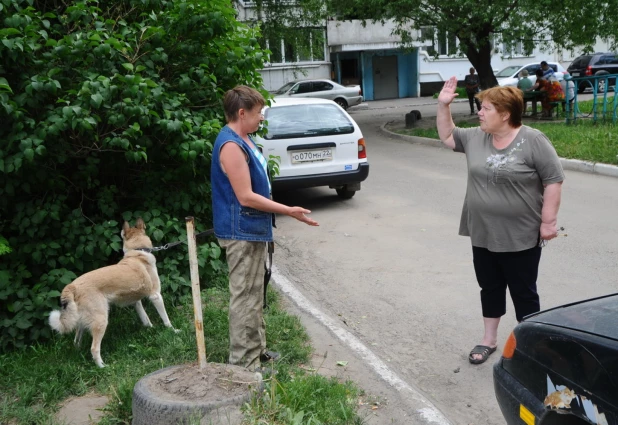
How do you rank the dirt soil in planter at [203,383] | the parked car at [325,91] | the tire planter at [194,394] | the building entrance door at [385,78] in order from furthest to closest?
the building entrance door at [385,78], the parked car at [325,91], the dirt soil in planter at [203,383], the tire planter at [194,394]

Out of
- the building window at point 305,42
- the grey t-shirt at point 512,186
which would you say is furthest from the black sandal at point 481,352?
the building window at point 305,42

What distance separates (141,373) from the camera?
451 centimetres

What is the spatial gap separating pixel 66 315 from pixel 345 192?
6666 millimetres

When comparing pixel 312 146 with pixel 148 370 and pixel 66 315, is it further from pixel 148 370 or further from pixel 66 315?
pixel 148 370

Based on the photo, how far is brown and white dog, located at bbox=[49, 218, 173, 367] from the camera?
472 centimetres

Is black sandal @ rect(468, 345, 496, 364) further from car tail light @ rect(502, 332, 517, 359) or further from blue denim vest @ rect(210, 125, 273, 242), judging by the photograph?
blue denim vest @ rect(210, 125, 273, 242)

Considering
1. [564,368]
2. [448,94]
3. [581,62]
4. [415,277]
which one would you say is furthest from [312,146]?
[581,62]

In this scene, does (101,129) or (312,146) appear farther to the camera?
(312,146)

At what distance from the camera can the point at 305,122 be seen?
10383 mm

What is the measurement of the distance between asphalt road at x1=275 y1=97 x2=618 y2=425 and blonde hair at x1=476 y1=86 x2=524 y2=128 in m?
1.75

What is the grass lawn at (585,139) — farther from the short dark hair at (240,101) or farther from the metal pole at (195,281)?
the metal pole at (195,281)

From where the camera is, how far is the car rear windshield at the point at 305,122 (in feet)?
33.3

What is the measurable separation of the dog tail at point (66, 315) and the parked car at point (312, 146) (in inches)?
216

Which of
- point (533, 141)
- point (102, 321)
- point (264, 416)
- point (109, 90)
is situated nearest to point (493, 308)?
point (533, 141)
